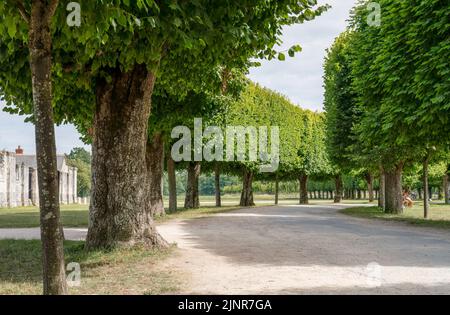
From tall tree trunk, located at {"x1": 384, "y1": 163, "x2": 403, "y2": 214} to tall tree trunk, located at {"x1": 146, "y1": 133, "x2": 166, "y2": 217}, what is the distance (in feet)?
45.8

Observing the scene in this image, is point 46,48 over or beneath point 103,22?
beneath

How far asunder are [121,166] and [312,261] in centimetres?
534

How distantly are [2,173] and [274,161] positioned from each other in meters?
32.6

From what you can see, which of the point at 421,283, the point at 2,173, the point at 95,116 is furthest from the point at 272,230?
the point at 2,173

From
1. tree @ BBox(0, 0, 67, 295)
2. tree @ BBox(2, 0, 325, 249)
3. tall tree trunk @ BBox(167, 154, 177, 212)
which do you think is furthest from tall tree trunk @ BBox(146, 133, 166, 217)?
tree @ BBox(0, 0, 67, 295)

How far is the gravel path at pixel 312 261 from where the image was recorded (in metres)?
8.22

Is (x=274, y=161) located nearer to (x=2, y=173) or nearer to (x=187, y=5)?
(x=2, y=173)

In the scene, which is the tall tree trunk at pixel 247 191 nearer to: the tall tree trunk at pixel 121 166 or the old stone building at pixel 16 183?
the old stone building at pixel 16 183

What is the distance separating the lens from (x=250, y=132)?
136ft

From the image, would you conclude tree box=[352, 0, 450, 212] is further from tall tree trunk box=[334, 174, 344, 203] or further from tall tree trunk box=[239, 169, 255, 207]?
tall tree trunk box=[334, 174, 344, 203]

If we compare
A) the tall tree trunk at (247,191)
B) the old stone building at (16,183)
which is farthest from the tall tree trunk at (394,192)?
the old stone building at (16,183)

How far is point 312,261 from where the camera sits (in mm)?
11062

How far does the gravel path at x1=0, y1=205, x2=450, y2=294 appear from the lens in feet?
27.0

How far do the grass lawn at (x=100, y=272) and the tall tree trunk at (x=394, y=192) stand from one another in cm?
2011
